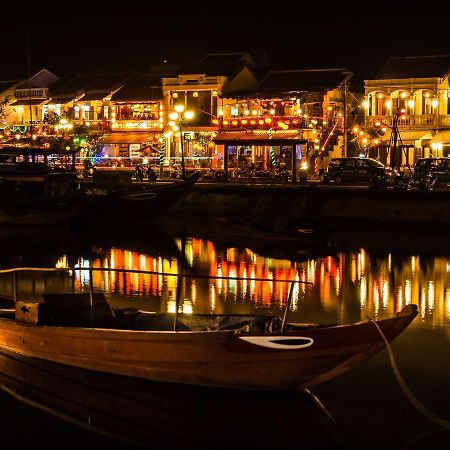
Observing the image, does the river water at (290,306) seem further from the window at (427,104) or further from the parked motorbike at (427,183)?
the window at (427,104)

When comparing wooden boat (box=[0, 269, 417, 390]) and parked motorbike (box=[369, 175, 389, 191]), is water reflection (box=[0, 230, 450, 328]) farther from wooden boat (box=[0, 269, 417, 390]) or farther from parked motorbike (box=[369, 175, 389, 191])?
parked motorbike (box=[369, 175, 389, 191])

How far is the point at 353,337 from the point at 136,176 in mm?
33613

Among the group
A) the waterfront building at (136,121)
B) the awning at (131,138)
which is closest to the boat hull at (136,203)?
the awning at (131,138)

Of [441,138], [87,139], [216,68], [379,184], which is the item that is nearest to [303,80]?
[216,68]

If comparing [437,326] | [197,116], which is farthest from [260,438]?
[197,116]

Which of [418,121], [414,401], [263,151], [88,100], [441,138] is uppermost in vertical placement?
[88,100]

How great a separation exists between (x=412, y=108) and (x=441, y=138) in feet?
8.24

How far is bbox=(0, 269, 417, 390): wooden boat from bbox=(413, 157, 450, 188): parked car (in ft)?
84.0

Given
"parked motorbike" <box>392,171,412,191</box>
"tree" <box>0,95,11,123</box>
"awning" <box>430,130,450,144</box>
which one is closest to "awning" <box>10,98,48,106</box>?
"tree" <box>0,95,11,123</box>

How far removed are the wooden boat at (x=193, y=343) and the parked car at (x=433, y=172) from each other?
25600mm

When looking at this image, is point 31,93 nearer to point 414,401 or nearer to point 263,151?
point 263,151

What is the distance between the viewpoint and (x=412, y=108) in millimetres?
44531

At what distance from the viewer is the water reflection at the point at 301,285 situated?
56.4ft

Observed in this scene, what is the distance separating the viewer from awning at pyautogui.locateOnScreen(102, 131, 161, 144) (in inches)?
1977
